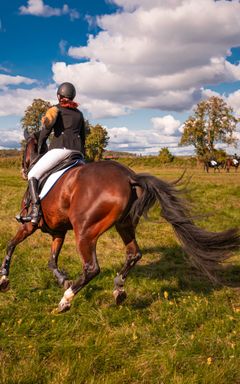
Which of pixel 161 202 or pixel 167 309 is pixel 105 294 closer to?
pixel 167 309

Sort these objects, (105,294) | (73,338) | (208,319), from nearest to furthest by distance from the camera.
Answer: (73,338) → (208,319) → (105,294)

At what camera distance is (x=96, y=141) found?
9369 centimetres

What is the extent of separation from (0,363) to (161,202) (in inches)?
127

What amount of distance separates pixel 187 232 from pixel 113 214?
1.35m

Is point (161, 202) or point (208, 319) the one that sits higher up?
point (161, 202)

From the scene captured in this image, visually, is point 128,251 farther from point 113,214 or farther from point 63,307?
point 63,307

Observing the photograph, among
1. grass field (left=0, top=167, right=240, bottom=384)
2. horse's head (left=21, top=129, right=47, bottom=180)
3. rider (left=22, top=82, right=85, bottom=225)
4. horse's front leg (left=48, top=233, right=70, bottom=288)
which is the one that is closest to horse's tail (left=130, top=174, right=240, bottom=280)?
grass field (left=0, top=167, right=240, bottom=384)

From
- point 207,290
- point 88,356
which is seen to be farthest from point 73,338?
point 207,290

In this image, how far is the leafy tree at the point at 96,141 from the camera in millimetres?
88750

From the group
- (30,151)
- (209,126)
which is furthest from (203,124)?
(30,151)

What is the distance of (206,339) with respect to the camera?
4758 mm

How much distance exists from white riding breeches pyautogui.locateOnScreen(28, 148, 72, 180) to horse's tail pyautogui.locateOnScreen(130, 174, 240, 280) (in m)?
1.46

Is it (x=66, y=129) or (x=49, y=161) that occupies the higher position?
(x=66, y=129)

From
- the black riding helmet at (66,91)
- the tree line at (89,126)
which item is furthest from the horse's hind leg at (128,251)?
the tree line at (89,126)
